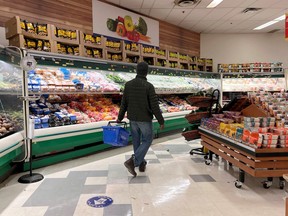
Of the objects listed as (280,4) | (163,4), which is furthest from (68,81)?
(280,4)

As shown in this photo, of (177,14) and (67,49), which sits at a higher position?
(177,14)

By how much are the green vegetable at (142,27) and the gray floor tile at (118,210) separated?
6477 mm

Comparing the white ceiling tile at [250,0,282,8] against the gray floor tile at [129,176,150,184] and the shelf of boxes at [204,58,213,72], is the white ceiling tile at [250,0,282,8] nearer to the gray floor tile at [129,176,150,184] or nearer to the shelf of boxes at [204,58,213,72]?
the shelf of boxes at [204,58,213,72]

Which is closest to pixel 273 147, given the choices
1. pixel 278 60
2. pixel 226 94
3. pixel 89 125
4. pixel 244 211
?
pixel 244 211

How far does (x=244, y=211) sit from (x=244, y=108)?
2368 millimetres

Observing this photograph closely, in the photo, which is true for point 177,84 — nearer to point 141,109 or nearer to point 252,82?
point 252,82

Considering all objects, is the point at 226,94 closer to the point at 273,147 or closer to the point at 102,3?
the point at 102,3

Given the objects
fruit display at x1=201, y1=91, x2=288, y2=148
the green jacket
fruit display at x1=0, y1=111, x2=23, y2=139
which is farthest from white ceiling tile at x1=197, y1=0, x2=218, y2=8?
fruit display at x1=0, y1=111, x2=23, y2=139

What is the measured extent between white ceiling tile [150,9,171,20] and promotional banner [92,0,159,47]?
0.68 feet

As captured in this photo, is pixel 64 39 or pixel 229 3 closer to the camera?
pixel 64 39

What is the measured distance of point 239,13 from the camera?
895 centimetres

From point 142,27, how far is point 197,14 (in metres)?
1.92

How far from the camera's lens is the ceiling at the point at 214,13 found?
7.81 meters

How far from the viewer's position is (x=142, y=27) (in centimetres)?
864
